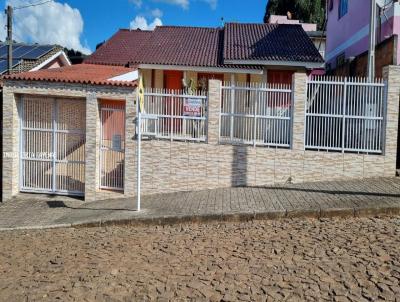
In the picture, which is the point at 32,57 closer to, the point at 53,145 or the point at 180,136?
the point at 53,145

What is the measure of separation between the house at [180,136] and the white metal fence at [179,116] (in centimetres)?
2

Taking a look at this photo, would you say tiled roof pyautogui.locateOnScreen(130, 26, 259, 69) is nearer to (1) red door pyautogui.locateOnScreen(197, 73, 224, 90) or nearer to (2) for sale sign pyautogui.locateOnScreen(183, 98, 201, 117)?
(1) red door pyautogui.locateOnScreen(197, 73, 224, 90)

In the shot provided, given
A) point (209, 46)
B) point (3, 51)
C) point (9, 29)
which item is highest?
point (9, 29)

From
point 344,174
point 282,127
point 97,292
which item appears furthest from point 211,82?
point 97,292

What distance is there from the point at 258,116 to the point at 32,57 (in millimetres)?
12296

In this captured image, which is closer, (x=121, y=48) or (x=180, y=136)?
(x=180, y=136)

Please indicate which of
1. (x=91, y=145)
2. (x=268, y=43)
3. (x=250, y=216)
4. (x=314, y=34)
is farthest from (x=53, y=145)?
(x=314, y=34)

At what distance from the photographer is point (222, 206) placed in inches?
360

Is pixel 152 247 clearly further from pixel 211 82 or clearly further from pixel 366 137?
pixel 366 137

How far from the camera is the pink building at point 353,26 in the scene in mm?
14875

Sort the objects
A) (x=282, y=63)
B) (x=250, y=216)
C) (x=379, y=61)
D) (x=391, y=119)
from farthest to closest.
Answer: (x=282, y=63) → (x=379, y=61) → (x=391, y=119) → (x=250, y=216)

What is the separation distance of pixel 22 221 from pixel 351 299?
7397mm

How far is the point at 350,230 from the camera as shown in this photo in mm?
7348

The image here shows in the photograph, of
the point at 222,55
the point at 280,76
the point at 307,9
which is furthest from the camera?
the point at 307,9
